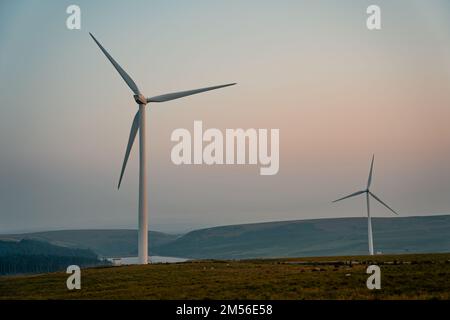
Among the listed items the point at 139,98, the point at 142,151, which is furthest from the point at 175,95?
the point at 142,151

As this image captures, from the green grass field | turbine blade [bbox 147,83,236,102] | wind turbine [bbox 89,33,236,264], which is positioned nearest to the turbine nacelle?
wind turbine [bbox 89,33,236,264]

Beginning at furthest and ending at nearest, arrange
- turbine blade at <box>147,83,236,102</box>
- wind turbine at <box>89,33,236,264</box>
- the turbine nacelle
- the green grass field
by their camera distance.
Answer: the turbine nacelle
turbine blade at <box>147,83,236,102</box>
wind turbine at <box>89,33,236,264</box>
the green grass field

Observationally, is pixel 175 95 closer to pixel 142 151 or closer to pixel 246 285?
pixel 142 151

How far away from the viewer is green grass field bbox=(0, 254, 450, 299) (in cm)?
4535

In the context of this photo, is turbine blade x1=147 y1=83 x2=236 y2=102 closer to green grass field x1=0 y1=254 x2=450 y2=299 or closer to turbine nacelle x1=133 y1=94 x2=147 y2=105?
turbine nacelle x1=133 y1=94 x2=147 y2=105

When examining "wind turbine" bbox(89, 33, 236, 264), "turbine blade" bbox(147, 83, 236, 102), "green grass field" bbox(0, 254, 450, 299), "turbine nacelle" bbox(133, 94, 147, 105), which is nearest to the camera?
"green grass field" bbox(0, 254, 450, 299)

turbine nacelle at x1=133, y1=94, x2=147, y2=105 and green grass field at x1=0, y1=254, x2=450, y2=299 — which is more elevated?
turbine nacelle at x1=133, y1=94, x2=147, y2=105

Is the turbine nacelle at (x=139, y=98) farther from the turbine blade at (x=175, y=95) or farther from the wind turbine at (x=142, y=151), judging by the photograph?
the turbine blade at (x=175, y=95)

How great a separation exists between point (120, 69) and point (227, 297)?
158ft

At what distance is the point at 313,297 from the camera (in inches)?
1693

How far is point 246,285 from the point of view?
5278 cm
